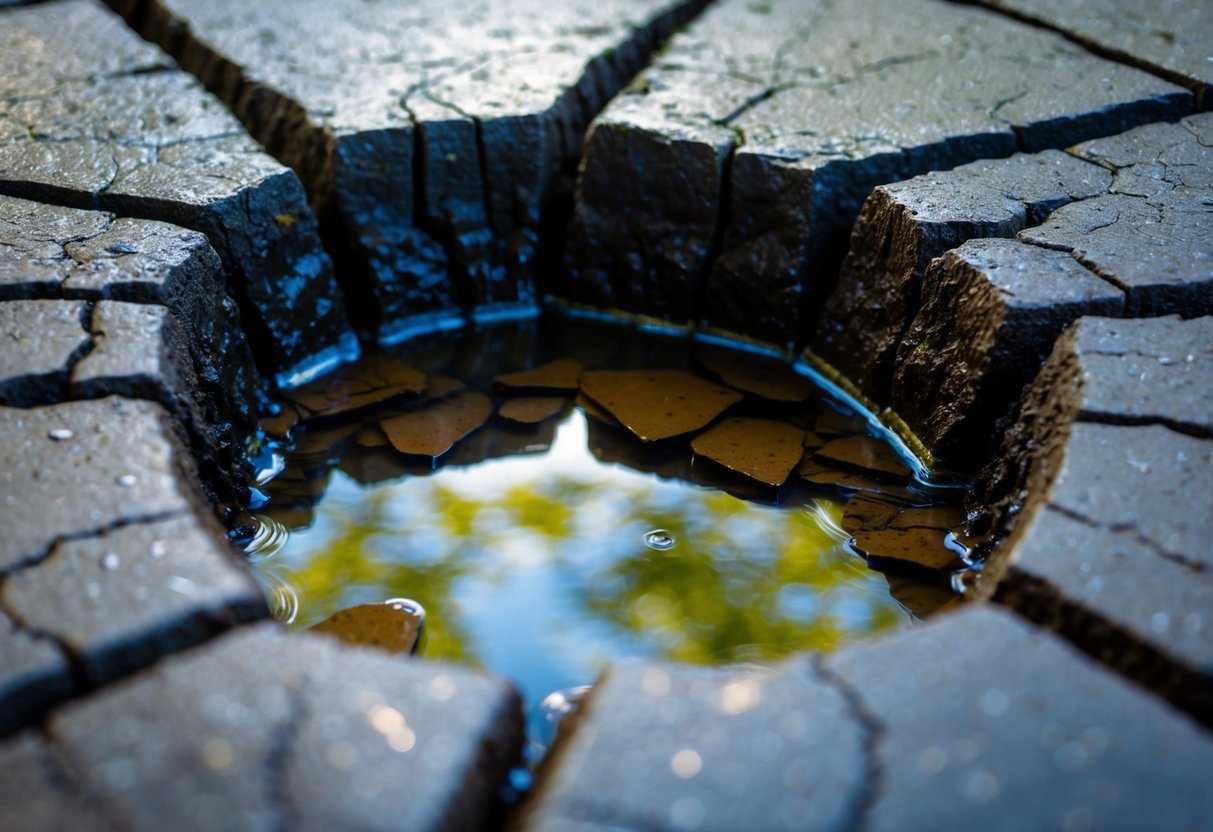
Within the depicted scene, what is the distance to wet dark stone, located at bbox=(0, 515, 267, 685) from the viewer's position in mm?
1323

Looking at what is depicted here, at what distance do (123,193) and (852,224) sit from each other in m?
1.84

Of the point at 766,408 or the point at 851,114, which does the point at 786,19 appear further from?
the point at 766,408

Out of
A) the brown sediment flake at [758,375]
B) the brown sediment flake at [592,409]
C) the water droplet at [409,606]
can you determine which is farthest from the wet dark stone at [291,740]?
the brown sediment flake at [758,375]

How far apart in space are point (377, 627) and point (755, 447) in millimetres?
1010

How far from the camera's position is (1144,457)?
167 centimetres

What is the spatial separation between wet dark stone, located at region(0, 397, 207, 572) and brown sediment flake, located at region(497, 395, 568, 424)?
38.0 inches

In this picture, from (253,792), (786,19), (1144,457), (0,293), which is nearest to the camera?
(253,792)

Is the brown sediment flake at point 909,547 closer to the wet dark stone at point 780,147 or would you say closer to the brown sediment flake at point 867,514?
the brown sediment flake at point 867,514

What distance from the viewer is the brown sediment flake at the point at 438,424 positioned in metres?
2.50

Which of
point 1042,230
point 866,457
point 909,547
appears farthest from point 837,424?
point 1042,230

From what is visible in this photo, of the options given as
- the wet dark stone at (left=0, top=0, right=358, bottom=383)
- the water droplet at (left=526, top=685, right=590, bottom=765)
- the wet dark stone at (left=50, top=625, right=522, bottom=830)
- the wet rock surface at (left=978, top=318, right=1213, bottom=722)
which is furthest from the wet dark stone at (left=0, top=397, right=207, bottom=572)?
the wet rock surface at (left=978, top=318, right=1213, bottom=722)

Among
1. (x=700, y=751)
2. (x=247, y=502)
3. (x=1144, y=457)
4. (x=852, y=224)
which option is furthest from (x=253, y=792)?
(x=852, y=224)

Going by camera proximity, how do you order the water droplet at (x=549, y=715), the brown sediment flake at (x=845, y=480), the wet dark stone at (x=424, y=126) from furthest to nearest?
the wet dark stone at (x=424, y=126) → the brown sediment flake at (x=845, y=480) → the water droplet at (x=549, y=715)

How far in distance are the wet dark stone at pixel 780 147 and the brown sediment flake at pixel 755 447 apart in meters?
0.46
